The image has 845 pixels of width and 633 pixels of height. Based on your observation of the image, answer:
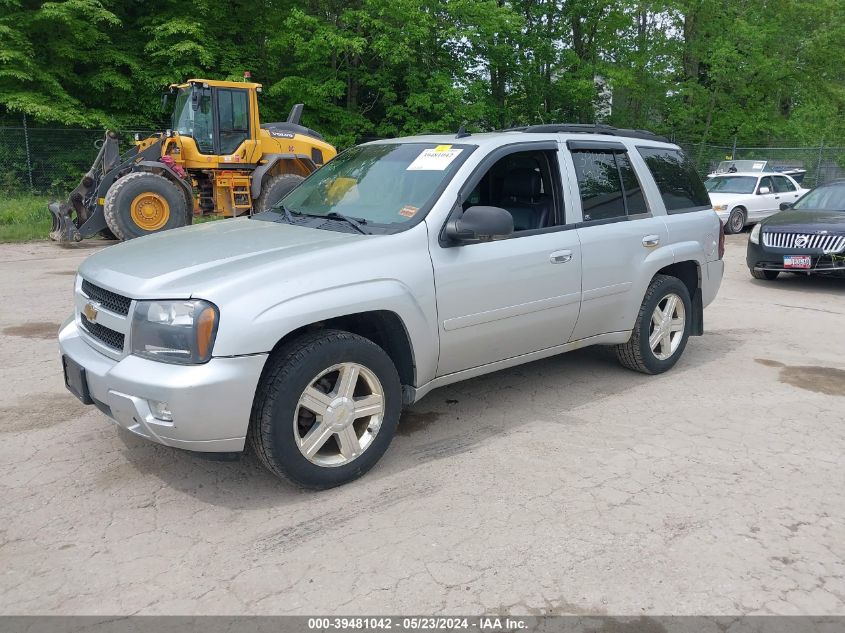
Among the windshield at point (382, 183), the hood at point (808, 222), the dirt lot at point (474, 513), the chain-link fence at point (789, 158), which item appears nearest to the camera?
the dirt lot at point (474, 513)

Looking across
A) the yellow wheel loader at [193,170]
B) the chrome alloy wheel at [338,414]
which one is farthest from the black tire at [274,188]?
the chrome alloy wheel at [338,414]

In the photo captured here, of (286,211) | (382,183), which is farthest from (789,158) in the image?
(286,211)

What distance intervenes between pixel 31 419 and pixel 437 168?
3041mm

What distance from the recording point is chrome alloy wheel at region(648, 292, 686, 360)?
5707mm

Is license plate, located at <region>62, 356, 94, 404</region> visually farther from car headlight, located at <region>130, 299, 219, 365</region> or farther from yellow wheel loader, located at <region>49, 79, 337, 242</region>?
yellow wheel loader, located at <region>49, 79, 337, 242</region>

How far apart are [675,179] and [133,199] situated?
9812mm

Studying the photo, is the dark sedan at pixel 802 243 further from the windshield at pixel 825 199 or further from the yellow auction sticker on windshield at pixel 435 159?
→ the yellow auction sticker on windshield at pixel 435 159

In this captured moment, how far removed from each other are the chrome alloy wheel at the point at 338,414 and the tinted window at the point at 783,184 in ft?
59.0

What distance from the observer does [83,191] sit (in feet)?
43.8

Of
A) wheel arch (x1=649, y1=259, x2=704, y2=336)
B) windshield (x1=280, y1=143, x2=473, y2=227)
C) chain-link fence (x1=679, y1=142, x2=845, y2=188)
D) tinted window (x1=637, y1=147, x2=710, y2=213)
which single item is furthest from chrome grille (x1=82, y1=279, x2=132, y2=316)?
chain-link fence (x1=679, y1=142, x2=845, y2=188)

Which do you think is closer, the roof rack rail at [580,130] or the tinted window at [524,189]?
the tinted window at [524,189]

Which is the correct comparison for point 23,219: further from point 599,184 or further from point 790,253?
point 790,253

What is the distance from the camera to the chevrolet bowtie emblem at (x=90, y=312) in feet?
12.4

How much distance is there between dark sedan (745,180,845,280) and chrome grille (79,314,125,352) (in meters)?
9.05
